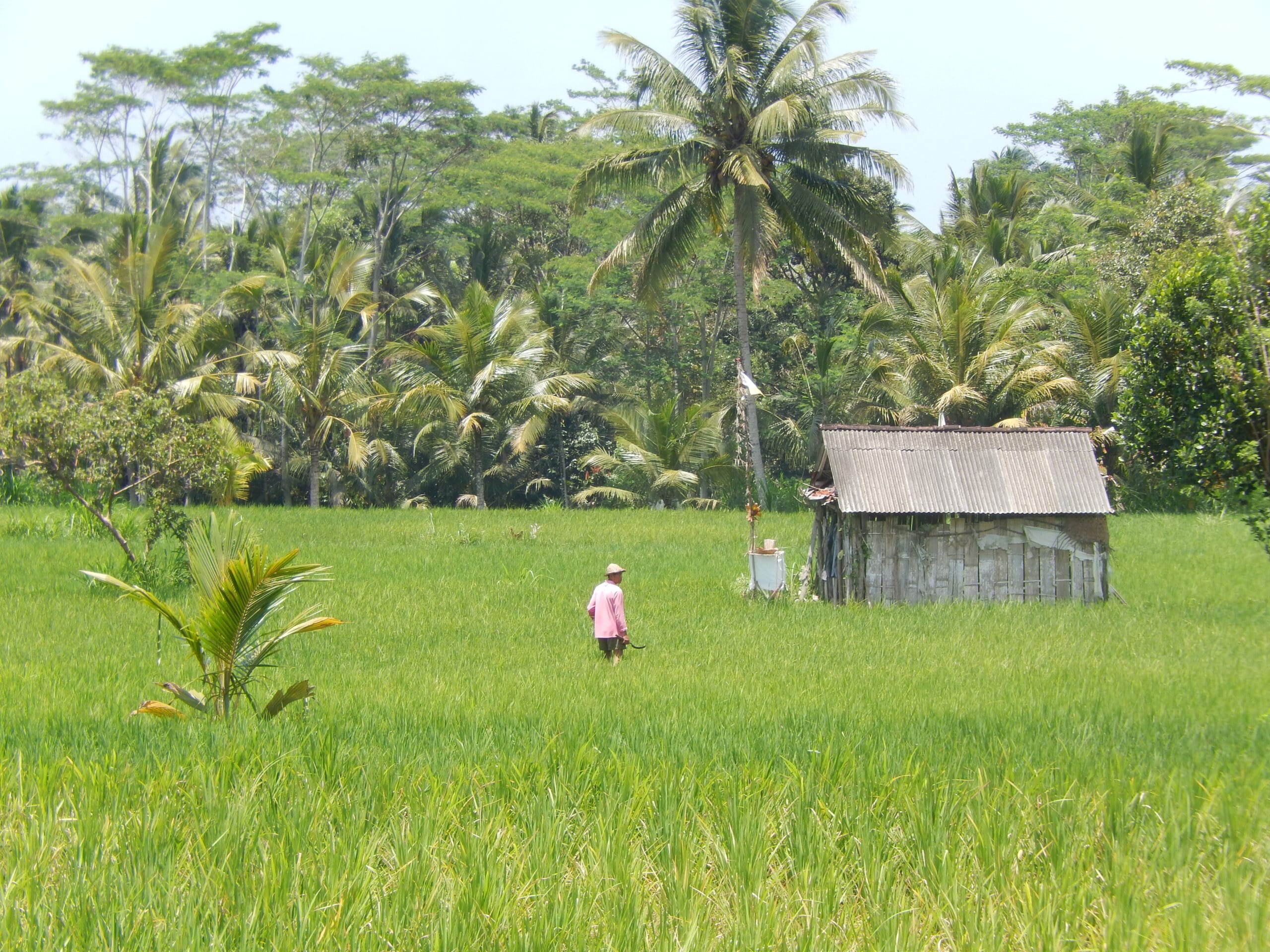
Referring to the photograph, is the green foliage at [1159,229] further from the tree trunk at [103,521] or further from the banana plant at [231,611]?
the banana plant at [231,611]

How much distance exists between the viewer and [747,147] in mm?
20719

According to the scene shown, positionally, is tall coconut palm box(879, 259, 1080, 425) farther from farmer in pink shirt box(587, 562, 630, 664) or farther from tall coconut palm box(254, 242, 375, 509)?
farmer in pink shirt box(587, 562, 630, 664)

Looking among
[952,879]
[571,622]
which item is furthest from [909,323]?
[952,879]

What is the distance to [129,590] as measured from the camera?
6812 mm

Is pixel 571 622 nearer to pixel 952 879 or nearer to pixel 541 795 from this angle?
pixel 541 795

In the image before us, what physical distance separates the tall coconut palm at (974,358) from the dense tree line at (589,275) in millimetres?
81

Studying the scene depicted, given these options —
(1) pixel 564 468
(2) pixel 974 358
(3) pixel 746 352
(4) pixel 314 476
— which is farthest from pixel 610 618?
(1) pixel 564 468

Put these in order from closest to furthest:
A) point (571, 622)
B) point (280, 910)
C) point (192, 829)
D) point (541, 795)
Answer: point (280, 910) → point (192, 829) → point (541, 795) → point (571, 622)

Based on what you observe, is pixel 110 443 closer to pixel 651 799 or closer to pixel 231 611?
pixel 231 611

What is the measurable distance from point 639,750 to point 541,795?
1.07 m

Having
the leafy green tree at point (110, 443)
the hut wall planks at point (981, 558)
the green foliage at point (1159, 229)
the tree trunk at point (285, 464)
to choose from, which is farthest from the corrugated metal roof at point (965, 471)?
the tree trunk at point (285, 464)

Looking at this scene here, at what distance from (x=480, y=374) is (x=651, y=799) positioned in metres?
19.6

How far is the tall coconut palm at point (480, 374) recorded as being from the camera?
79.7 feet

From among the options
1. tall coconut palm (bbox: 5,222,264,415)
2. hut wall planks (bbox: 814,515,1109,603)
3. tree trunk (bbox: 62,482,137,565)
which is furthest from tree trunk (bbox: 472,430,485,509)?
hut wall planks (bbox: 814,515,1109,603)
